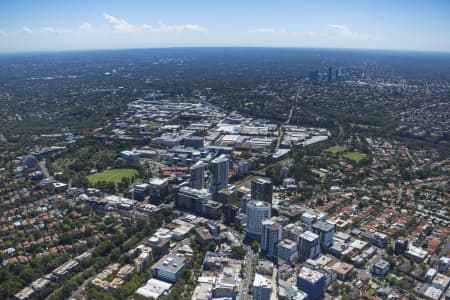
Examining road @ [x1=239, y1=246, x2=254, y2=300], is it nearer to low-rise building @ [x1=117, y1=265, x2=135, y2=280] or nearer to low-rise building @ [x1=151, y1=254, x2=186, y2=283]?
low-rise building @ [x1=151, y1=254, x2=186, y2=283]

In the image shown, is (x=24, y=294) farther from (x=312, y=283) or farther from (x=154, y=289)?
(x=312, y=283)

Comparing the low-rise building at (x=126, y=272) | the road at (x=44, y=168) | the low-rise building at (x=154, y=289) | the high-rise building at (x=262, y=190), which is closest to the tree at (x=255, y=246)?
the high-rise building at (x=262, y=190)

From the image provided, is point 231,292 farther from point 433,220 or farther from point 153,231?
point 433,220

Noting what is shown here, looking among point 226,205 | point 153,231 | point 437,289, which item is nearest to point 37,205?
point 153,231

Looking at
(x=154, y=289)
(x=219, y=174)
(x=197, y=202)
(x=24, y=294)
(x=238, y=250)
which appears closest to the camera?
(x=24, y=294)

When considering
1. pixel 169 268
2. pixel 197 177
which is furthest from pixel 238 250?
pixel 197 177

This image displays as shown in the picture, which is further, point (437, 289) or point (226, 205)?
point (226, 205)
